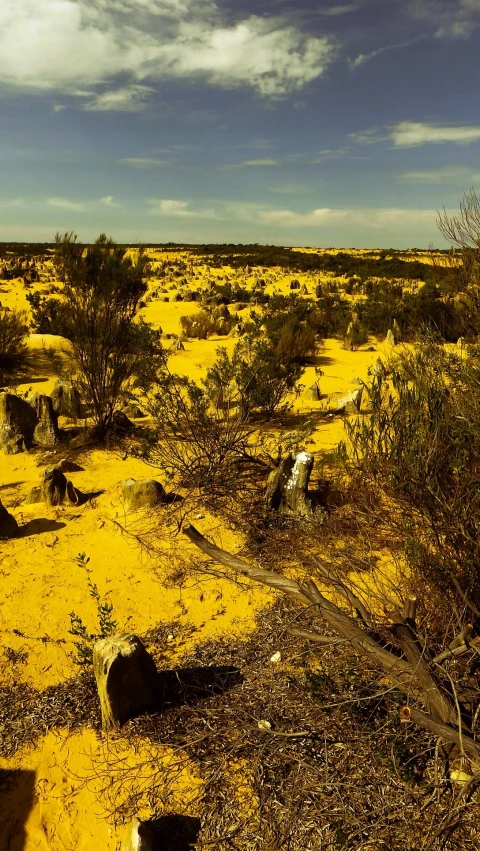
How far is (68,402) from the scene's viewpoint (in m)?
7.61

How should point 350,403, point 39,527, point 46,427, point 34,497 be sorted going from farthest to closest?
point 350,403 < point 46,427 < point 34,497 < point 39,527

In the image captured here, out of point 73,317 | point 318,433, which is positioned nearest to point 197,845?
point 318,433

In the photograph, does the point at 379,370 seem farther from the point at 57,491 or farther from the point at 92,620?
the point at 92,620

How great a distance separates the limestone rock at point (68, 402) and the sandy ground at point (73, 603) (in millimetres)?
1176

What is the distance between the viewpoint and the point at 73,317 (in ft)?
23.0

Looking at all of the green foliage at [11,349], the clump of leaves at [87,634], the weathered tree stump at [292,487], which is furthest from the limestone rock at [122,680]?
the green foliage at [11,349]

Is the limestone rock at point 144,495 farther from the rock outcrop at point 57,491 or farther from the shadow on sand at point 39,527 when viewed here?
the shadow on sand at point 39,527

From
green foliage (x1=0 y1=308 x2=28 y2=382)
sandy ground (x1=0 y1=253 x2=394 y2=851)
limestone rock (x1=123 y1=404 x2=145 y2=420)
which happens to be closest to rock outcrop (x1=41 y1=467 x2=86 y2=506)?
sandy ground (x1=0 y1=253 x2=394 y2=851)

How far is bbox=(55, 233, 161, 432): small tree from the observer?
684 cm

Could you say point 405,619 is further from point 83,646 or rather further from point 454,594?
point 83,646

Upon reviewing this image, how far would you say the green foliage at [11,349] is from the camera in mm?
9789

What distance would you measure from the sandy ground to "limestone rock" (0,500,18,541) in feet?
0.35

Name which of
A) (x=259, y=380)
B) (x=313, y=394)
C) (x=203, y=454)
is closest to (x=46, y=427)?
(x=203, y=454)

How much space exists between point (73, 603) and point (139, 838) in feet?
6.79
